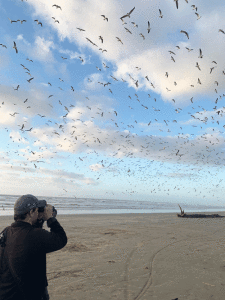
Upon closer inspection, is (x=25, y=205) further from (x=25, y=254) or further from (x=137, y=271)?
(x=137, y=271)

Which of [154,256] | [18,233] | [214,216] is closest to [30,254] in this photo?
[18,233]

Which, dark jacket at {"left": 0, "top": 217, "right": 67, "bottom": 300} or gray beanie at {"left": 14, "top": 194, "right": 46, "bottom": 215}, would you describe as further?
gray beanie at {"left": 14, "top": 194, "right": 46, "bottom": 215}

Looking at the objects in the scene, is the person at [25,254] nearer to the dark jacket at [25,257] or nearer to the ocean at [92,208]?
the dark jacket at [25,257]

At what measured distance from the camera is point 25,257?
8.46 feet

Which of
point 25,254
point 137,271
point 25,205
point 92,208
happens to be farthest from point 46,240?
point 92,208

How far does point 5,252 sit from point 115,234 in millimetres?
11525

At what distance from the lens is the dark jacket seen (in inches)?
101

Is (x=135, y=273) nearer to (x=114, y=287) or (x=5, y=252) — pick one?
(x=114, y=287)

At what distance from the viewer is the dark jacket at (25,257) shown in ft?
8.44

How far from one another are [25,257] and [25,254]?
0.14ft

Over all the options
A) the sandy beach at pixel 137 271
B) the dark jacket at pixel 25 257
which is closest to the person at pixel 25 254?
the dark jacket at pixel 25 257

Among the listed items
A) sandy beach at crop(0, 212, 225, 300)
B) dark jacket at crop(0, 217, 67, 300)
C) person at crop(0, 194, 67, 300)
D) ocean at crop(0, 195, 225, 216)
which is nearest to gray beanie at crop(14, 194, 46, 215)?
person at crop(0, 194, 67, 300)

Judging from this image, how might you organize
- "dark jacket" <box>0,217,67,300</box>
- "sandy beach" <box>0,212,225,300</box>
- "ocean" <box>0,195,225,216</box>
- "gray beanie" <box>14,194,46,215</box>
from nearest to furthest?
"dark jacket" <box>0,217,67,300</box>
"gray beanie" <box>14,194,46,215</box>
"sandy beach" <box>0,212,225,300</box>
"ocean" <box>0,195,225,216</box>

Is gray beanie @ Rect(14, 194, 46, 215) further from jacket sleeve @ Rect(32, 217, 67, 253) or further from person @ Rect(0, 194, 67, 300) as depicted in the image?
jacket sleeve @ Rect(32, 217, 67, 253)
